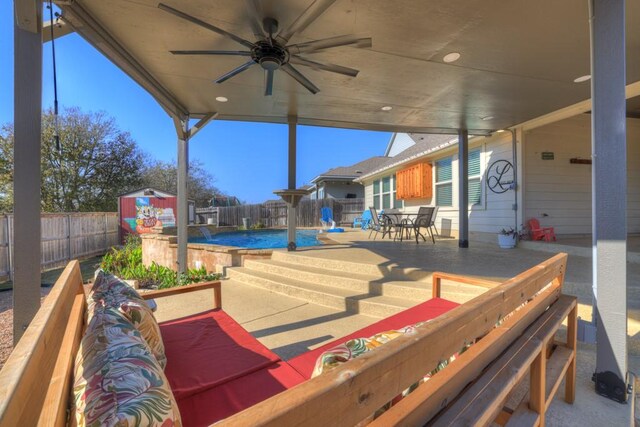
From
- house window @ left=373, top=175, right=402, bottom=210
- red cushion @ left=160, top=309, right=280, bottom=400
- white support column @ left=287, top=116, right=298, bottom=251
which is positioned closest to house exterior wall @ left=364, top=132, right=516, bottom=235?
house window @ left=373, top=175, right=402, bottom=210

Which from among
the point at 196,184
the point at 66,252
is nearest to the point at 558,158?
the point at 66,252

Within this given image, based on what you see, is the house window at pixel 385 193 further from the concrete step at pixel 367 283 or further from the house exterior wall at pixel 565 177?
the concrete step at pixel 367 283

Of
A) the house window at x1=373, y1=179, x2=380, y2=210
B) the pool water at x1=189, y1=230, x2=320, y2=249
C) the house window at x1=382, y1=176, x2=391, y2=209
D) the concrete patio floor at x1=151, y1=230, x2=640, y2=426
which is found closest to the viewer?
the concrete patio floor at x1=151, y1=230, x2=640, y2=426

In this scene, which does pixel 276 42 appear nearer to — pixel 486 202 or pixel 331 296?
pixel 331 296

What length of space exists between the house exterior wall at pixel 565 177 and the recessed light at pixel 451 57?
3.76 meters

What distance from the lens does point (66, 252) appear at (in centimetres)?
941

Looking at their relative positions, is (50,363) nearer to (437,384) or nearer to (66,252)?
A: (437,384)

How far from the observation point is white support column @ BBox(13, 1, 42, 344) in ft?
6.07

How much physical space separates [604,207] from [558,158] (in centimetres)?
538

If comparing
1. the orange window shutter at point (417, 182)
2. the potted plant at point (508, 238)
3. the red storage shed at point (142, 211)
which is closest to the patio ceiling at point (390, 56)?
the potted plant at point (508, 238)

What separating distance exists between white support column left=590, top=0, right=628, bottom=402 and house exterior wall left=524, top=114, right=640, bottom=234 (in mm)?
4673

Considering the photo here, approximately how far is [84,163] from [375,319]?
59.2ft

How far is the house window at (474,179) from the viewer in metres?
7.28

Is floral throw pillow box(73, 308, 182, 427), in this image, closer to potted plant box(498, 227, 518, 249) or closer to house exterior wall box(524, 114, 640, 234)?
potted plant box(498, 227, 518, 249)
